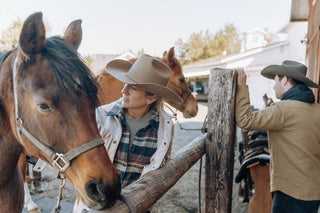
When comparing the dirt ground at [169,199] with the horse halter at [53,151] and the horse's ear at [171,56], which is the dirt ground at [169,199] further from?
the horse halter at [53,151]

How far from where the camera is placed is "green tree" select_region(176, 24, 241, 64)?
1344 inches

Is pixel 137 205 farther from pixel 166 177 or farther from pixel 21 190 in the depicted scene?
pixel 21 190

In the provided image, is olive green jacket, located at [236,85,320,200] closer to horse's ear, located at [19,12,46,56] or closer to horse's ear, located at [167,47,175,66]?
horse's ear, located at [19,12,46,56]

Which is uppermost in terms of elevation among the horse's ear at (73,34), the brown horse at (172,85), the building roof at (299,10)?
the building roof at (299,10)

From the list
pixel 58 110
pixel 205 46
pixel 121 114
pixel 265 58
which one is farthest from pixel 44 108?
pixel 205 46

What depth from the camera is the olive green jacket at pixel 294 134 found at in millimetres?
1848

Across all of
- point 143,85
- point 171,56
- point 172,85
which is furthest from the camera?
point 172,85

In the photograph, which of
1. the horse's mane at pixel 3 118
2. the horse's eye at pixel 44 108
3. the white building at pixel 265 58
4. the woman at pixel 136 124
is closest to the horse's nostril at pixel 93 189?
the horse's eye at pixel 44 108

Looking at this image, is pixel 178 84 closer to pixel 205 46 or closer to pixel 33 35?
pixel 33 35

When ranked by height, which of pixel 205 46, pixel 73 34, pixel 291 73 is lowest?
pixel 205 46

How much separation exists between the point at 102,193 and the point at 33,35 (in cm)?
77

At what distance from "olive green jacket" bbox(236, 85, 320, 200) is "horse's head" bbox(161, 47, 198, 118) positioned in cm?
234

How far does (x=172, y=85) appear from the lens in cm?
440

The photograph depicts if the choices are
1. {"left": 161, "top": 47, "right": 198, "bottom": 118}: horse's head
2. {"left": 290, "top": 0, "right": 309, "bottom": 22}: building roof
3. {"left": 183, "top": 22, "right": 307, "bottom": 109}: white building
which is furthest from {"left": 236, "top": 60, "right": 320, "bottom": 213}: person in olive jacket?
{"left": 183, "top": 22, "right": 307, "bottom": 109}: white building
